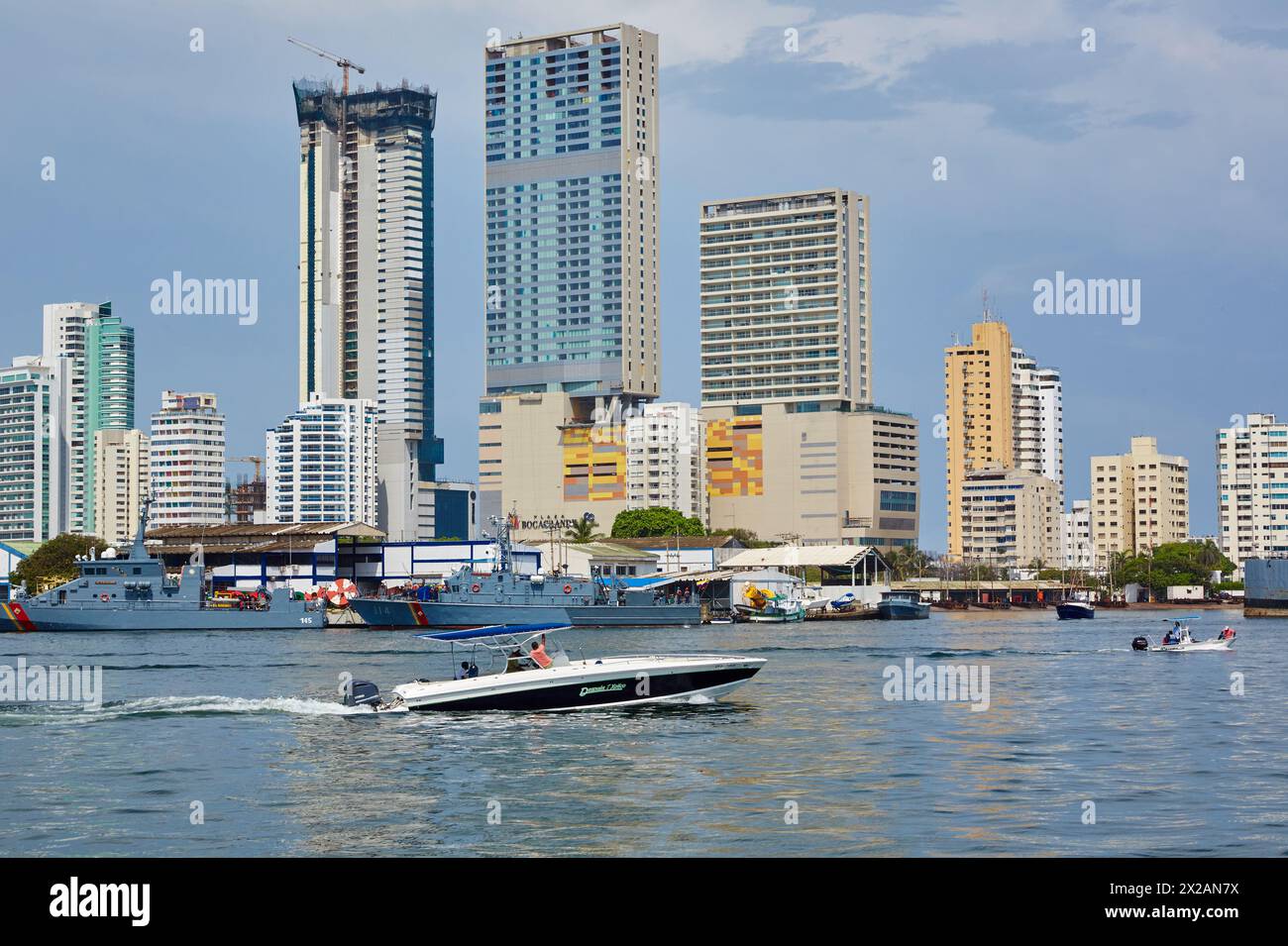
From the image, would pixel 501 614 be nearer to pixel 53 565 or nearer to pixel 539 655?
pixel 539 655

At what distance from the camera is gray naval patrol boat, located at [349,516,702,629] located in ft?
405

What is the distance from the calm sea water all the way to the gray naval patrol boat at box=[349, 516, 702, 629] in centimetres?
6112

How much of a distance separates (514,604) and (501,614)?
2.48m

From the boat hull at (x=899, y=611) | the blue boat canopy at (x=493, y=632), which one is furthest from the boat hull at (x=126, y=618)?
the blue boat canopy at (x=493, y=632)

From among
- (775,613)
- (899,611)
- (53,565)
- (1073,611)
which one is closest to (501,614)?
(775,613)

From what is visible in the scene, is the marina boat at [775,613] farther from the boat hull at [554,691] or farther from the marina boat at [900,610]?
the boat hull at [554,691]

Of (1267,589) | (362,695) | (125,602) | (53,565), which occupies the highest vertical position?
(53,565)

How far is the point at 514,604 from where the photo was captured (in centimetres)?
12500

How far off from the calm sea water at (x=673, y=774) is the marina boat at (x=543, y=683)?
554 millimetres

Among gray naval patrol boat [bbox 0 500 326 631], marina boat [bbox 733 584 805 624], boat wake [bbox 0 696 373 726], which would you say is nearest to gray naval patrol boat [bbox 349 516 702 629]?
gray naval patrol boat [bbox 0 500 326 631]

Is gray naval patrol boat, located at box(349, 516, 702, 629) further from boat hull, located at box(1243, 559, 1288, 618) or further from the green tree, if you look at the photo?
boat hull, located at box(1243, 559, 1288, 618)

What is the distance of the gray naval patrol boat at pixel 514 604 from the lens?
123375 mm
